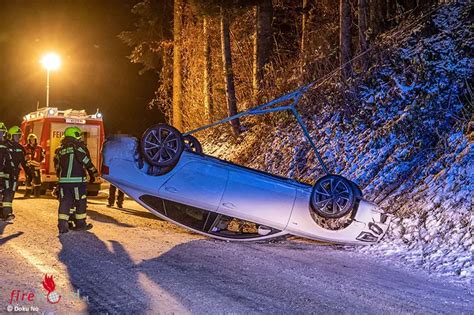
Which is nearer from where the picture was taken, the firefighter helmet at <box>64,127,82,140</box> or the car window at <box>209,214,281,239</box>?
the car window at <box>209,214,281,239</box>

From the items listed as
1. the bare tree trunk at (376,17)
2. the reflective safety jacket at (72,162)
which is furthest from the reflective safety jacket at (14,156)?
the bare tree trunk at (376,17)

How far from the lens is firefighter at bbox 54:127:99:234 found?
8.12m

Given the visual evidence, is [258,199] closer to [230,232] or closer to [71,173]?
[230,232]

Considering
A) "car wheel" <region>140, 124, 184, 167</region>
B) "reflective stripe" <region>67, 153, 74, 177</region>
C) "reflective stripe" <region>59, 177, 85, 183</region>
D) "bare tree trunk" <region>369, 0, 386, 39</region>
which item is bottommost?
"reflective stripe" <region>59, 177, 85, 183</region>

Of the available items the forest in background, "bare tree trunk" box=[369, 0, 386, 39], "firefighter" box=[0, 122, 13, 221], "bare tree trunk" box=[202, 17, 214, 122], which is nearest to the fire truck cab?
the forest in background

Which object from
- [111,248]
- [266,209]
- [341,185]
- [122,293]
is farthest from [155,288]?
[341,185]

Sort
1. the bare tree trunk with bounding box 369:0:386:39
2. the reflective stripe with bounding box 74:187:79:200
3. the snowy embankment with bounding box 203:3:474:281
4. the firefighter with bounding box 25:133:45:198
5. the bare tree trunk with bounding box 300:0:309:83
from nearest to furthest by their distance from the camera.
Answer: the snowy embankment with bounding box 203:3:474:281 < the reflective stripe with bounding box 74:187:79:200 < the bare tree trunk with bounding box 369:0:386:39 < the bare tree trunk with bounding box 300:0:309:83 < the firefighter with bounding box 25:133:45:198

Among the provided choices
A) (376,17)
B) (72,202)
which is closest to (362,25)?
(376,17)

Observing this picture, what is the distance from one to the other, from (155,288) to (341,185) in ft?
10.7

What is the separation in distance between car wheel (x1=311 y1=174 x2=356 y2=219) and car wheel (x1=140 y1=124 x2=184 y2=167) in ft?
6.70

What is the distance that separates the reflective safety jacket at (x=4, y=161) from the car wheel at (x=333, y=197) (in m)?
5.55

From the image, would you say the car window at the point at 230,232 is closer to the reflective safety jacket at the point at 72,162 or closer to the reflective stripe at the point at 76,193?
the reflective safety jacket at the point at 72,162

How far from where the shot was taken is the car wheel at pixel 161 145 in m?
7.61

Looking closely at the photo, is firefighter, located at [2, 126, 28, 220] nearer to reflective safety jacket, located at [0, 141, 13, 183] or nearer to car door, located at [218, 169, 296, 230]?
reflective safety jacket, located at [0, 141, 13, 183]
